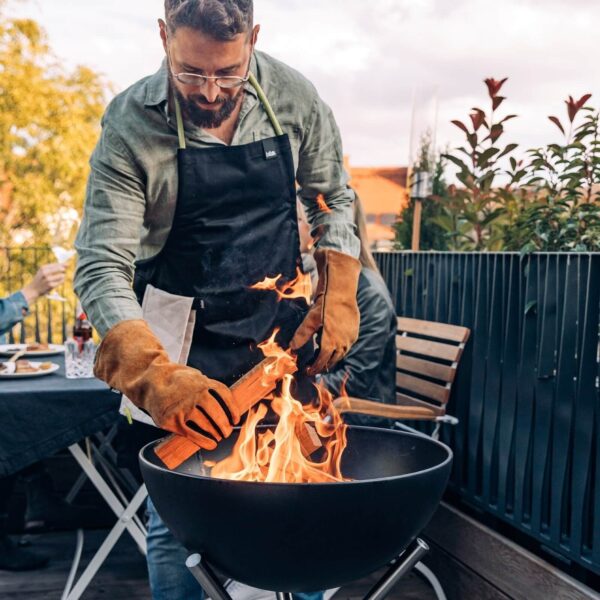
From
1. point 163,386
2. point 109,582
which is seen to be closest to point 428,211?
point 109,582

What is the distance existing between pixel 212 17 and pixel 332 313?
606mm

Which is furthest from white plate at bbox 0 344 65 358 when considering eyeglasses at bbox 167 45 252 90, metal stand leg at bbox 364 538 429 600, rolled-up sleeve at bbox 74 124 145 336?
metal stand leg at bbox 364 538 429 600

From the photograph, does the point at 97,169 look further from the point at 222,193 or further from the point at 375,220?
the point at 375,220

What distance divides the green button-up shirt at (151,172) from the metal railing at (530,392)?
33.0 inches

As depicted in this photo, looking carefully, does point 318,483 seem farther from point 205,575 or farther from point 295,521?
point 205,575

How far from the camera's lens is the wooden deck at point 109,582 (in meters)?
2.76

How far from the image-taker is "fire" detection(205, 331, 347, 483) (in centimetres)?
138

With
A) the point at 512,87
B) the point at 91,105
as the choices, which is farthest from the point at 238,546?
the point at 91,105

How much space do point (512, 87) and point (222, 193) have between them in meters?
1.79

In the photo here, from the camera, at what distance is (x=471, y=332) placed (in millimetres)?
2742

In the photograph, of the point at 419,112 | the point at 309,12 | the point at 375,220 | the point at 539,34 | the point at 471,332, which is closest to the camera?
the point at 471,332

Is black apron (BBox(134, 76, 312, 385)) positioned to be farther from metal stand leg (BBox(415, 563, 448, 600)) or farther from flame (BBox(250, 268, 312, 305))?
metal stand leg (BBox(415, 563, 448, 600))

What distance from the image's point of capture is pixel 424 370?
2902mm

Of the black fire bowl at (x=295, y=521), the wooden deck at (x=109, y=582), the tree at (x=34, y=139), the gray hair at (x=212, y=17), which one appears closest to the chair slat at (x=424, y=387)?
the wooden deck at (x=109, y=582)
